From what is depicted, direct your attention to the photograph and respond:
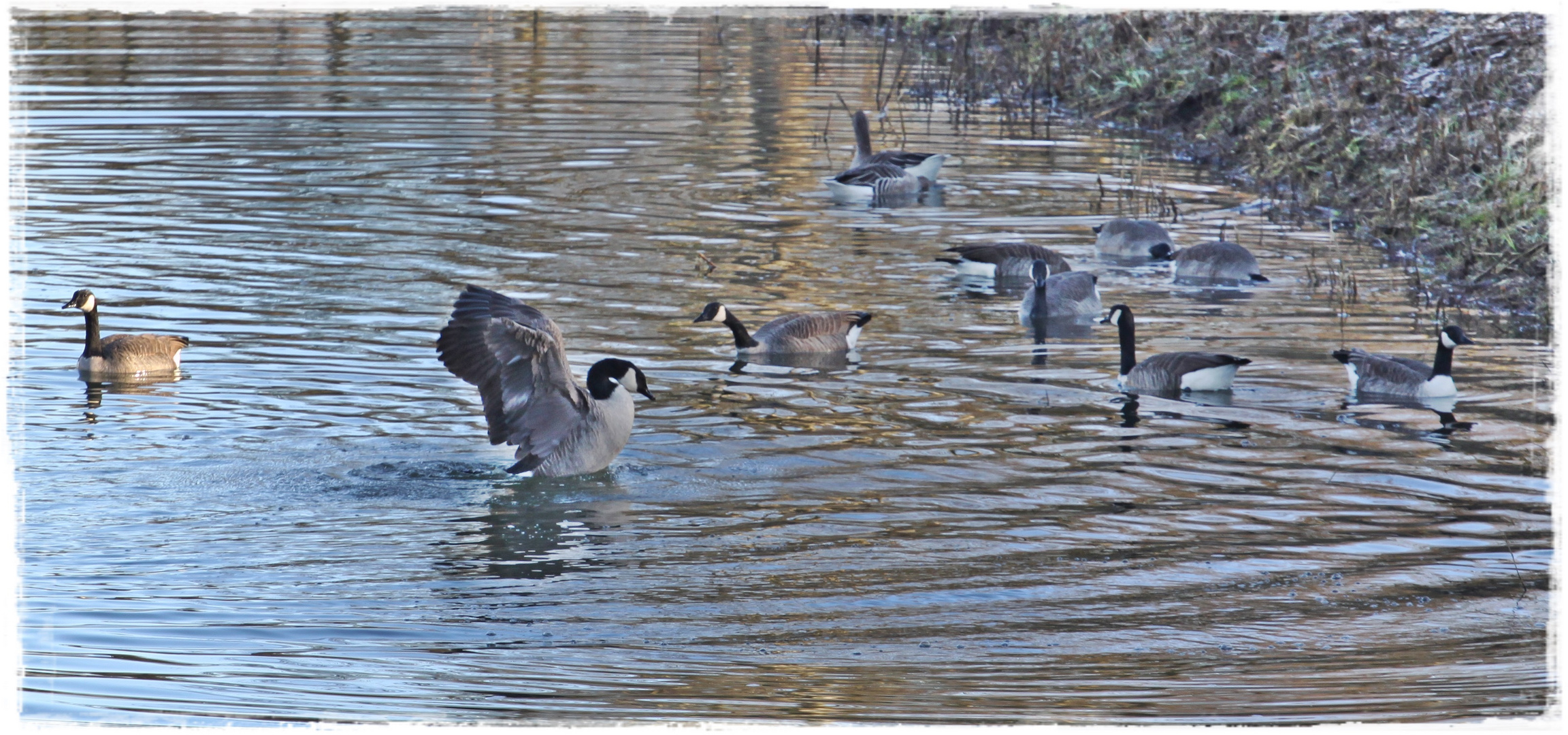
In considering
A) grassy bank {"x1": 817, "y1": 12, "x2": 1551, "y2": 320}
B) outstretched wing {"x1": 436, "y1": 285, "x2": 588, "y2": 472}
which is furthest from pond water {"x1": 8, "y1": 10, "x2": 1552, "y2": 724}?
grassy bank {"x1": 817, "y1": 12, "x2": 1551, "y2": 320}

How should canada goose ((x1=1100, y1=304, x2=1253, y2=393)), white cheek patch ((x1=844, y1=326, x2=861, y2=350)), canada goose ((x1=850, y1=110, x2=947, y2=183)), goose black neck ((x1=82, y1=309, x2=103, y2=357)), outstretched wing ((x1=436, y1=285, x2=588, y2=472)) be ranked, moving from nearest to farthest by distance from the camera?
outstretched wing ((x1=436, y1=285, x2=588, y2=472)) → canada goose ((x1=1100, y1=304, x2=1253, y2=393)) → goose black neck ((x1=82, y1=309, x2=103, y2=357)) → white cheek patch ((x1=844, y1=326, x2=861, y2=350)) → canada goose ((x1=850, y1=110, x2=947, y2=183))

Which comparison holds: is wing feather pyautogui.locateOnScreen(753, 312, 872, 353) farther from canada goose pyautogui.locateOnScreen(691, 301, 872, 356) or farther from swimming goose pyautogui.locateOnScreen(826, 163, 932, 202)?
swimming goose pyautogui.locateOnScreen(826, 163, 932, 202)

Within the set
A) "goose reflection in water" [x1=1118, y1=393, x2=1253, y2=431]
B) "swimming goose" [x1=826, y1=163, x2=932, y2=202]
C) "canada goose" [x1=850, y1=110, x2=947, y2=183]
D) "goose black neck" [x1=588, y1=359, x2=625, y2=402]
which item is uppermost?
"canada goose" [x1=850, y1=110, x2=947, y2=183]

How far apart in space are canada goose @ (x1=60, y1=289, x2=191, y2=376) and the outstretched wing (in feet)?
13.7

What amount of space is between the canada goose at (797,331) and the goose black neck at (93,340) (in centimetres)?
510

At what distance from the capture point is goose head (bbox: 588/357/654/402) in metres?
11.4

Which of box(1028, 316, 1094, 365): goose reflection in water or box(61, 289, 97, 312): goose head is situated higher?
box(61, 289, 97, 312): goose head

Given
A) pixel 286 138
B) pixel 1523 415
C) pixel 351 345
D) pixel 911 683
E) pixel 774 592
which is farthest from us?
pixel 286 138

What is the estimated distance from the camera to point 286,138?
27.4 metres

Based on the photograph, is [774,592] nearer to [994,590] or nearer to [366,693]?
[994,590]

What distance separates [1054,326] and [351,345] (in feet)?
21.9

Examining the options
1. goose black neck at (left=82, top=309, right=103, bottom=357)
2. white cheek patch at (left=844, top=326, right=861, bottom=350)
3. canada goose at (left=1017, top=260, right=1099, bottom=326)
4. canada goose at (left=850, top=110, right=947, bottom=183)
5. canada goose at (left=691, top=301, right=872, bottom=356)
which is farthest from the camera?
canada goose at (left=850, top=110, right=947, bottom=183)

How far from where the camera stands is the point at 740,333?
48.5ft

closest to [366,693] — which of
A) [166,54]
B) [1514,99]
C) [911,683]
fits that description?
[911,683]
